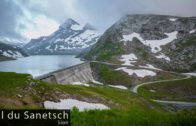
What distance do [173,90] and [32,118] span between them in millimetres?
168853

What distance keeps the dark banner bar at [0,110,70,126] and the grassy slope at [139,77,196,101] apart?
490 ft

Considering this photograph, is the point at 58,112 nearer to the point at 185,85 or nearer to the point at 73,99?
the point at 73,99

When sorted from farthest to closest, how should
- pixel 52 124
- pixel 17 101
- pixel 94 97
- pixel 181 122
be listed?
pixel 94 97 → pixel 17 101 → pixel 181 122 → pixel 52 124

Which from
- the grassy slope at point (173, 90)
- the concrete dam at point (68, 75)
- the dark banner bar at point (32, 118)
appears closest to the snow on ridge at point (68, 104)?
the dark banner bar at point (32, 118)

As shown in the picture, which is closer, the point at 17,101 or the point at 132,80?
the point at 17,101

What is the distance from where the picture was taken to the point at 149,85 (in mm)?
175250

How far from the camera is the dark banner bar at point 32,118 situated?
662 cm

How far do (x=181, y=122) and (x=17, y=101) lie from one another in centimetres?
3838

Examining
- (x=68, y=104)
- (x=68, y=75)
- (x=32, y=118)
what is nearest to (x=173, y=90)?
(x=68, y=75)

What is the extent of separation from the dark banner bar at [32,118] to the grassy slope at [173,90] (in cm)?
14922

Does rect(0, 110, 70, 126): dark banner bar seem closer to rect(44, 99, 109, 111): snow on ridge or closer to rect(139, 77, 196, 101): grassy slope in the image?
rect(44, 99, 109, 111): snow on ridge

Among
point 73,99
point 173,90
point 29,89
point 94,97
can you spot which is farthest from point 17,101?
point 173,90

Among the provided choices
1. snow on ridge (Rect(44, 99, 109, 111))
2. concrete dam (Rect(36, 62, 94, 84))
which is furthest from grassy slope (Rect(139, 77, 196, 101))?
snow on ridge (Rect(44, 99, 109, 111))

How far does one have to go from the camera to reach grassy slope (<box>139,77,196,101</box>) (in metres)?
158
